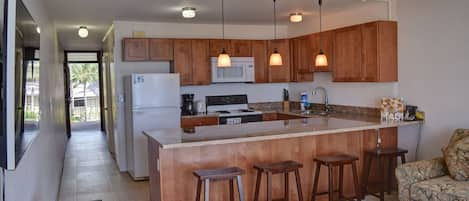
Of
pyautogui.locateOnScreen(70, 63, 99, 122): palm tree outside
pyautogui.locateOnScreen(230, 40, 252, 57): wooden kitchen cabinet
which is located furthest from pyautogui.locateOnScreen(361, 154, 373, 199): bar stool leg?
pyautogui.locateOnScreen(70, 63, 99, 122): palm tree outside

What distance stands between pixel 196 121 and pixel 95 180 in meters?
1.71

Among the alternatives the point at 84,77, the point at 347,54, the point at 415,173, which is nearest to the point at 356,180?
the point at 415,173

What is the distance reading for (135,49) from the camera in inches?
237

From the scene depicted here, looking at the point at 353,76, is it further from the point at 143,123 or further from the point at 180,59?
the point at 143,123

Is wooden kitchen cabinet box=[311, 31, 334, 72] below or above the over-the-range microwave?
above

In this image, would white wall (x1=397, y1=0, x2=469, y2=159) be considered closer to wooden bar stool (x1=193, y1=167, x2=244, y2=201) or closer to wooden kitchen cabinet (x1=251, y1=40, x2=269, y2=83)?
wooden kitchen cabinet (x1=251, y1=40, x2=269, y2=83)

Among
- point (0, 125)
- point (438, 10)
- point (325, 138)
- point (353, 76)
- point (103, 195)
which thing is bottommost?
point (103, 195)

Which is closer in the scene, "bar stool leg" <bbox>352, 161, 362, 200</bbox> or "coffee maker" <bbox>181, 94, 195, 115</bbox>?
"bar stool leg" <bbox>352, 161, 362, 200</bbox>

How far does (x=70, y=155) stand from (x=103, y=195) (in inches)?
135

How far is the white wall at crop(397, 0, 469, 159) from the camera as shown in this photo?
427 centimetres

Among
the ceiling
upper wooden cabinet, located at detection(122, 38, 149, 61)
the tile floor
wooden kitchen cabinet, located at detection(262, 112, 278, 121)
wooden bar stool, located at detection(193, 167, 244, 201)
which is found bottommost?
the tile floor

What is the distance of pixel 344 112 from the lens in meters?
5.96

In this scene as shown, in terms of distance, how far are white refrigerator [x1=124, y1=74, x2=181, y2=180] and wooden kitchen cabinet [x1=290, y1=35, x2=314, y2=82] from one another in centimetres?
197

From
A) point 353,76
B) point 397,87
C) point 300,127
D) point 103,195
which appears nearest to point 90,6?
point 103,195
